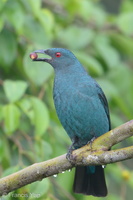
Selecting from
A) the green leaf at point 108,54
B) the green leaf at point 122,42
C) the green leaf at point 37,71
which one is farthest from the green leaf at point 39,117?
the green leaf at point 122,42

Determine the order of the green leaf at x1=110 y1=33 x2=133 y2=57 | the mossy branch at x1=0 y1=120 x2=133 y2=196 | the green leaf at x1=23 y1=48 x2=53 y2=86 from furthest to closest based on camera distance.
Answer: the green leaf at x1=110 y1=33 x2=133 y2=57
the green leaf at x1=23 y1=48 x2=53 y2=86
the mossy branch at x1=0 y1=120 x2=133 y2=196

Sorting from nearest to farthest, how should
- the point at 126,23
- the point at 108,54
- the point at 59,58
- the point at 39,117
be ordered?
the point at 39,117, the point at 59,58, the point at 126,23, the point at 108,54

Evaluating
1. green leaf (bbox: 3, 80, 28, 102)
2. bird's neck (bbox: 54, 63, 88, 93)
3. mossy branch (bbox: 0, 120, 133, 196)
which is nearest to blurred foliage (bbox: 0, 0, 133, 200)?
green leaf (bbox: 3, 80, 28, 102)

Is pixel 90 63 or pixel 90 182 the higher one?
pixel 90 63

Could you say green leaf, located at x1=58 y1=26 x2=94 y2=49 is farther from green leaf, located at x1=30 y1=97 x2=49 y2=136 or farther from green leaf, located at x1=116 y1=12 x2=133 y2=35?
green leaf, located at x1=30 y1=97 x2=49 y2=136

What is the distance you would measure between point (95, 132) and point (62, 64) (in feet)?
2.33

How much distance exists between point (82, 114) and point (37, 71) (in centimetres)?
62

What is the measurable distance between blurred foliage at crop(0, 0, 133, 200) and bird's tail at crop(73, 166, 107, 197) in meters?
0.20

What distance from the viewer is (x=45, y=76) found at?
534cm

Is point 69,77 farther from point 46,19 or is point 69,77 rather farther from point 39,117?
point 46,19

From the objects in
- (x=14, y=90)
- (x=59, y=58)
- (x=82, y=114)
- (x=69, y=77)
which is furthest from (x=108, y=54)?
(x=14, y=90)

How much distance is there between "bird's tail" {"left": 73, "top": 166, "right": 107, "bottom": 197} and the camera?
4977 mm

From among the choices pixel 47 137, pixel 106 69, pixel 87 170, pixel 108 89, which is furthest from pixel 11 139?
pixel 106 69

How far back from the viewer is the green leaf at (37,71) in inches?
209
